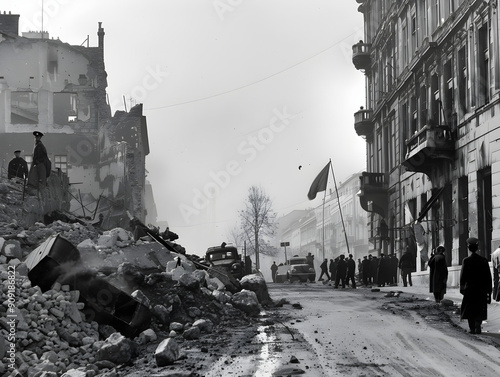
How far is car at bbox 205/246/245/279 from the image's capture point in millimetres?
31763

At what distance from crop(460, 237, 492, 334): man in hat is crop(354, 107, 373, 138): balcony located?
34210mm

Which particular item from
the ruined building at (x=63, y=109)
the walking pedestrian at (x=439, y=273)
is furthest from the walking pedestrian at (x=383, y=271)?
the ruined building at (x=63, y=109)

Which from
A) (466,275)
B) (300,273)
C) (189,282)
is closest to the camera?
(466,275)

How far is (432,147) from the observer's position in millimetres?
30734

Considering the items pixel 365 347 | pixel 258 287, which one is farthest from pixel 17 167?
pixel 365 347

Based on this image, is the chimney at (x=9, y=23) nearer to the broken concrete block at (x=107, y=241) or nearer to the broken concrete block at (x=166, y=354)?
the broken concrete block at (x=107, y=241)

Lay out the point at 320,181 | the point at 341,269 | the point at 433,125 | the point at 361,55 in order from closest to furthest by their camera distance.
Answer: the point at 433,125
the point at 341,269
the point at 320,181
the point at 361,55

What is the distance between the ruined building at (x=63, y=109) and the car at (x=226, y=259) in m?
19.8

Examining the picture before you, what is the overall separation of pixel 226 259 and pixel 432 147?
9.59 meters

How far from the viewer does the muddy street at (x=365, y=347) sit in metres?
10.3

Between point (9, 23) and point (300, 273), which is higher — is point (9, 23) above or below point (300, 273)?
above

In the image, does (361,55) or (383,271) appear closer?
(383,271)

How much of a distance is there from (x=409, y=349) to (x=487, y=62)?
17.4 m

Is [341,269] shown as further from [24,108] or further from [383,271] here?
[24,108]
